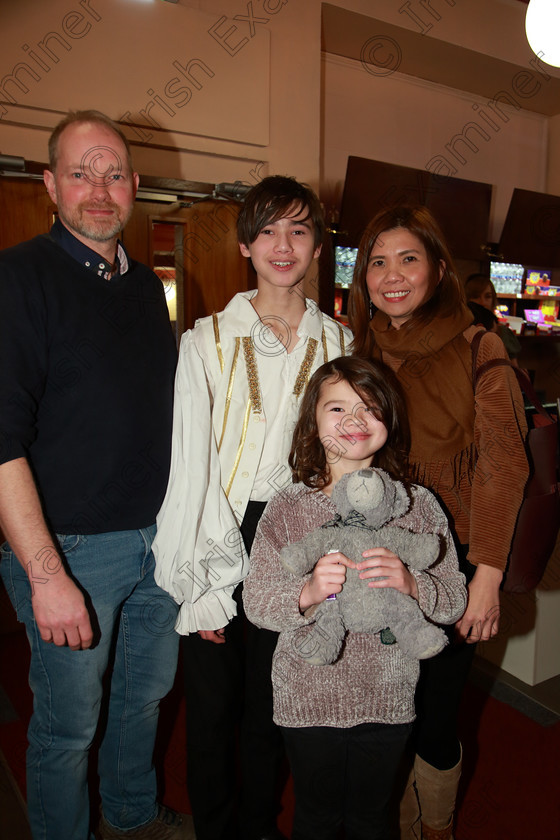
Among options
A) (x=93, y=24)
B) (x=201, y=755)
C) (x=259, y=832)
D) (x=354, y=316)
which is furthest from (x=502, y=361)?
(x=93, y=24)

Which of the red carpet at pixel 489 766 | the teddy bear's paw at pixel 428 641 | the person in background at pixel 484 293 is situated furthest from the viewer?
the person in background at pixel 484 293

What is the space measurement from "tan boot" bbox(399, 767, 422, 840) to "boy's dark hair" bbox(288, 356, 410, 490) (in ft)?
3.08

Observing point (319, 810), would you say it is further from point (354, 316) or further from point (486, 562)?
point (354, 316)

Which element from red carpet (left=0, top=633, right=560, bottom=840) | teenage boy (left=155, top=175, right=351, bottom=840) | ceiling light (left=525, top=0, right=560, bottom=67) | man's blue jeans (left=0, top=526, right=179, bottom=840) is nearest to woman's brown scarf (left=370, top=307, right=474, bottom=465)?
teenage boy (left=155, top=175, right=351, bottom=840)

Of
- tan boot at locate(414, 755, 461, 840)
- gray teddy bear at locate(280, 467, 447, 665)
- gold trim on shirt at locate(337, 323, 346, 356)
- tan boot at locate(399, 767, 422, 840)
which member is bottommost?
tan boot at locate(399, 767, 422, 840)

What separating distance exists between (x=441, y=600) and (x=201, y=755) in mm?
768

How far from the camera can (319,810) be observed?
1.20 m

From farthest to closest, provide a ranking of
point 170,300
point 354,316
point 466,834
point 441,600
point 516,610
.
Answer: point 170,300
point 516,610
point 466,834
point 354,316
point 441,600

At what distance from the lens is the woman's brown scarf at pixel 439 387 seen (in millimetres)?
1321

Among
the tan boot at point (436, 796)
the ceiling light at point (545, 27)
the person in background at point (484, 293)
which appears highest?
the ceiling light at point (545, 27)

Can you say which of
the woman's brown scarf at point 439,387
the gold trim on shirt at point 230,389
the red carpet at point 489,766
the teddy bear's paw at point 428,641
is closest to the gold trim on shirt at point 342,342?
the woman's brown scarf at point 439,387

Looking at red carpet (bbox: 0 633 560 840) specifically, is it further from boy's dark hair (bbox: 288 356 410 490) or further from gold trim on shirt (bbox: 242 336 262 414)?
gold trim on shirt (bbox: 242 336 262 414)

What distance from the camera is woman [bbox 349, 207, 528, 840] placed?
4.15 feet

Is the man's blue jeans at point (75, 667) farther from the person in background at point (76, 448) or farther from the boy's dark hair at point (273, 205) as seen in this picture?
the boy's dark hair at point (273, 205)
